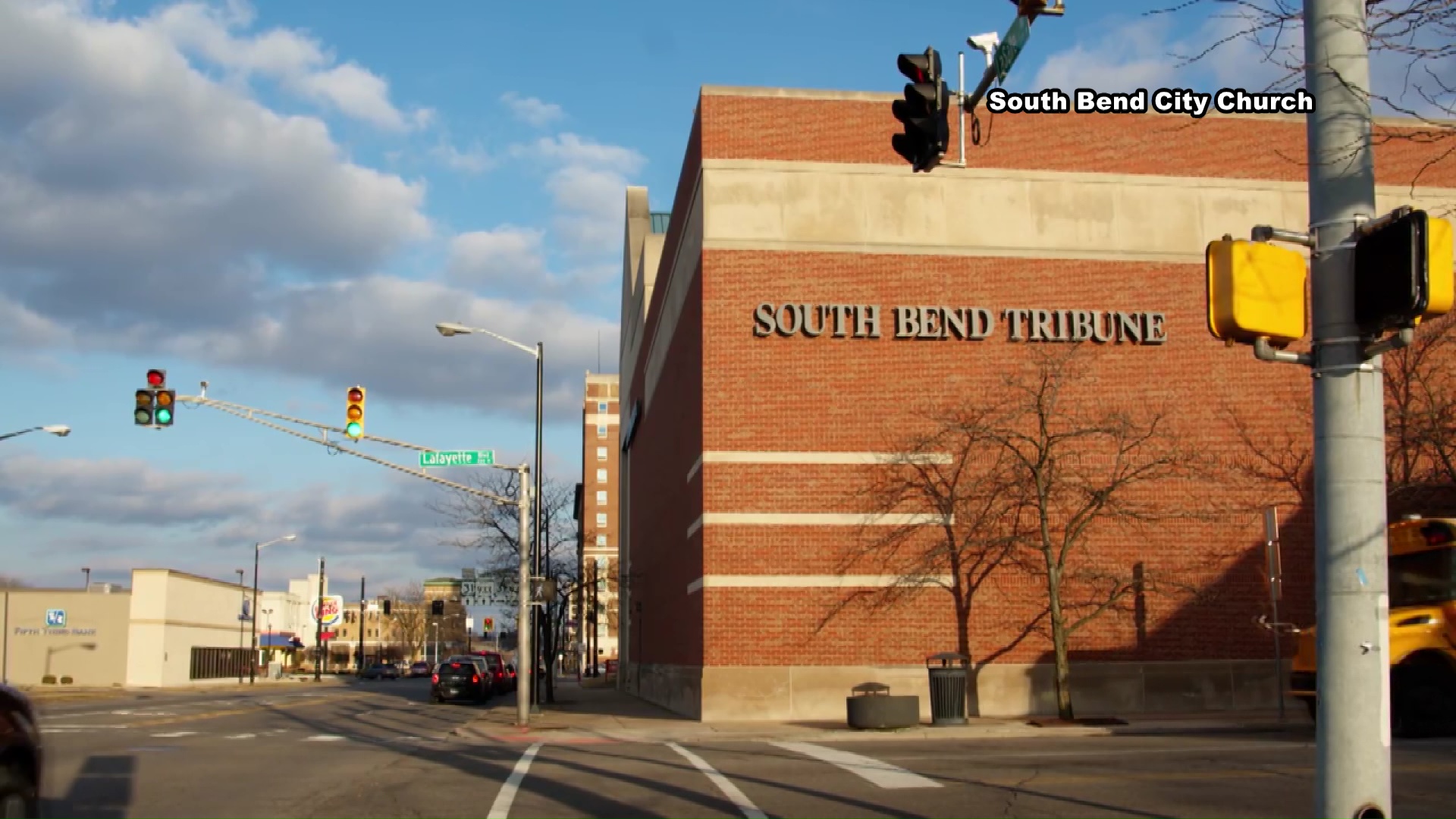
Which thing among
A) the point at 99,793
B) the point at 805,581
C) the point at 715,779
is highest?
the point at 805,581

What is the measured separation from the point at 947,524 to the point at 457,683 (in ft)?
72.7

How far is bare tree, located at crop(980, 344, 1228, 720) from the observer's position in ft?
86.9

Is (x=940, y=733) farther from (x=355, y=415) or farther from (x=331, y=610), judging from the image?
(x=331, y=610)

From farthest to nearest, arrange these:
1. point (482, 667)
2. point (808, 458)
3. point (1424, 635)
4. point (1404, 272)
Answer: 1. point (482, 667)
2. point (808, 458)
3. point (1424, 635)
4. point (1404, 272)

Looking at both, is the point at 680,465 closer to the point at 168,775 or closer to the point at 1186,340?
the point at 1186,340

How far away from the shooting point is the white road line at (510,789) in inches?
514

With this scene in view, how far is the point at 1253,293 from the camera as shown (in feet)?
18.7

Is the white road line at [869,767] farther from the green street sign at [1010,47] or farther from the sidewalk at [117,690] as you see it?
the sidewalk at [117,690]

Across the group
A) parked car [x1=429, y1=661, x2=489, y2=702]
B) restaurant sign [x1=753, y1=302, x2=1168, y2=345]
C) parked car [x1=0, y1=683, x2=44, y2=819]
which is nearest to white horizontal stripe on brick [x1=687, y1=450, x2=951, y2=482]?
restaurant sign [x1=753, y1=302, x2=1168, y2=345]

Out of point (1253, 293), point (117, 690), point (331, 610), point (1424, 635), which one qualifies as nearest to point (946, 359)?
point (1424, 635)

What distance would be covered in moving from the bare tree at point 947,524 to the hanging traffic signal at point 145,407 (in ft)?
46.2

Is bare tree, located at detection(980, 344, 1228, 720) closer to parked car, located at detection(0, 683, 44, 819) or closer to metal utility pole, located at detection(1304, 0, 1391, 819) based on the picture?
metal utility pole, located at detection(1304, 0, 1391, 819)

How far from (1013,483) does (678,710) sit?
10349 mm
